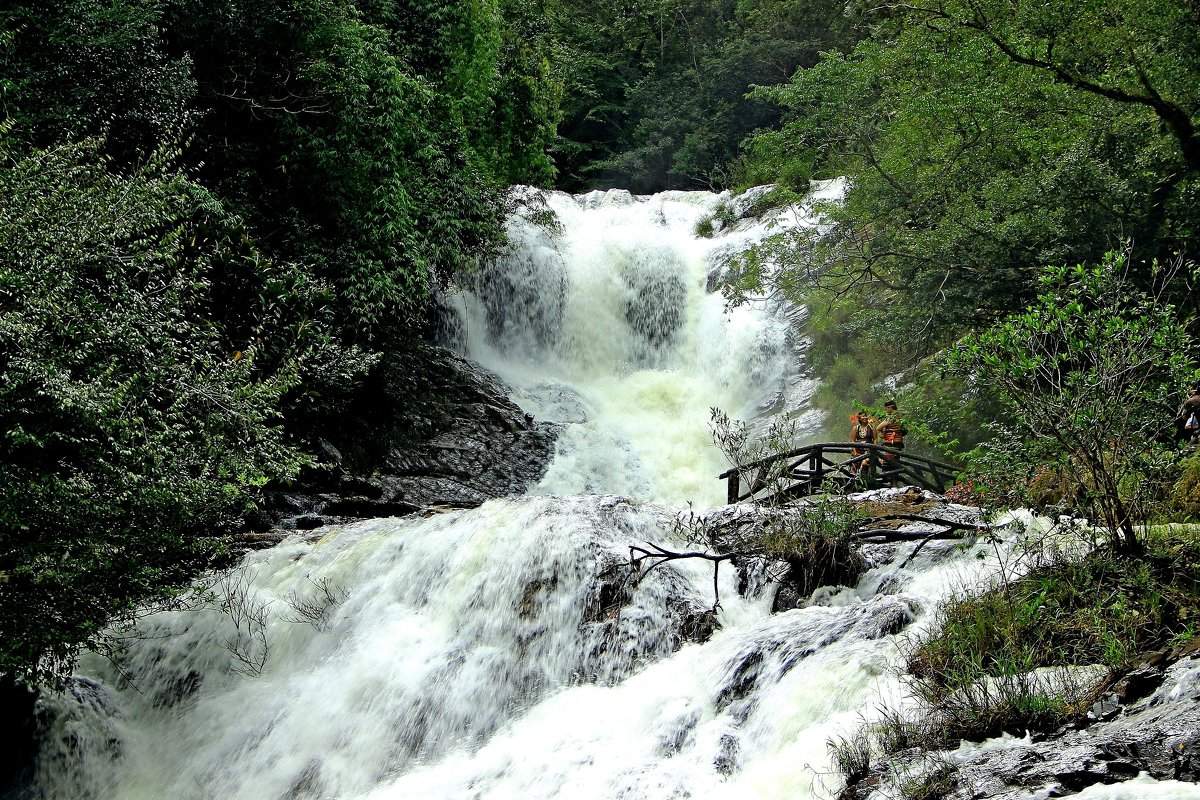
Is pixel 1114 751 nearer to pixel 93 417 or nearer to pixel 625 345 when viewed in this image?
pixel 93 417

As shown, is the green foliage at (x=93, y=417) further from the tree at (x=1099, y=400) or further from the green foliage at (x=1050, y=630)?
the tree at (x=1099, y=400)

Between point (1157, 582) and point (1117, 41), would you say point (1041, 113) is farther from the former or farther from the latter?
point (1157, 582)

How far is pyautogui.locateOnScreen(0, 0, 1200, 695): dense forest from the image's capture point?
8.18 m

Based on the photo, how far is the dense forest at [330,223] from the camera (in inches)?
322

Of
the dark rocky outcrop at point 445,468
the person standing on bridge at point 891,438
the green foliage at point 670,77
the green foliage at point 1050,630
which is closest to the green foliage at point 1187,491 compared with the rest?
the green foliage at point 1050,630

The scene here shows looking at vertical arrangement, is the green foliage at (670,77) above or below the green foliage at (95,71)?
above

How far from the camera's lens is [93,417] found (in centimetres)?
783

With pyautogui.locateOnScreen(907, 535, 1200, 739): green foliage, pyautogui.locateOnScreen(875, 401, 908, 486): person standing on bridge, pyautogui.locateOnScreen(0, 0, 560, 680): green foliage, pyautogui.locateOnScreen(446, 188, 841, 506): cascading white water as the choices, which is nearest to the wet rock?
pyautogui.locateOnScreen(907, 535, 1200, 739): green foliage

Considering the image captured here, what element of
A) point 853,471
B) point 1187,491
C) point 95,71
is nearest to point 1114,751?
point 1187,491

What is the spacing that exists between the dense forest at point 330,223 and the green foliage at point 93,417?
1.2 inches

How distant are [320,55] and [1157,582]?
14.2 meters

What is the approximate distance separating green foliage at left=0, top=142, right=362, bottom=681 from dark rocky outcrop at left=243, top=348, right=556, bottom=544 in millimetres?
3650

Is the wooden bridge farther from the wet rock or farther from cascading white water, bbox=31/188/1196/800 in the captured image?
the wet rock

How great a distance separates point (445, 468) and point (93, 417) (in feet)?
31.3
